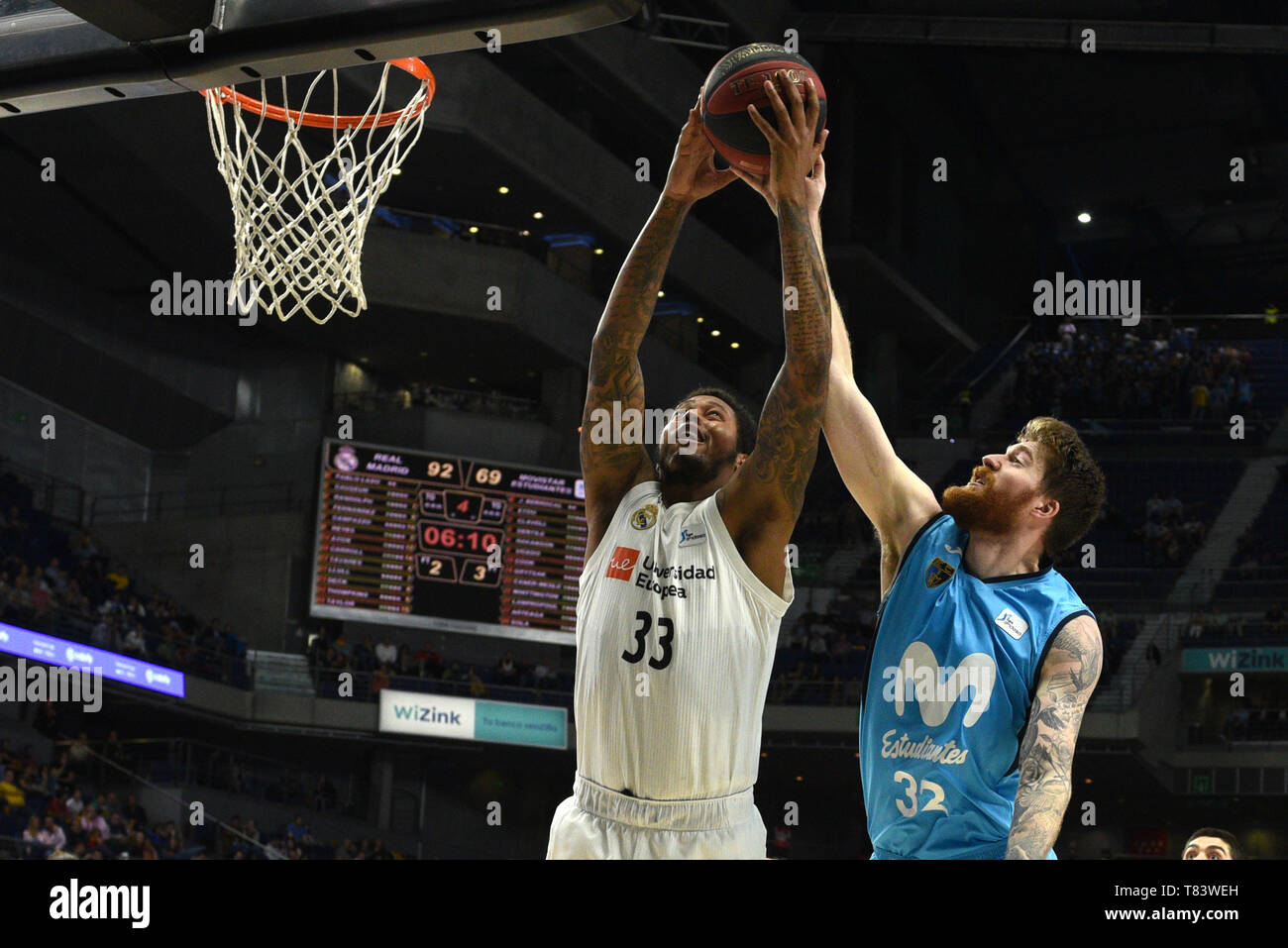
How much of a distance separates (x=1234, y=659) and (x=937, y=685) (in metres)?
15.1

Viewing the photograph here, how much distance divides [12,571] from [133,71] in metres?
12.4

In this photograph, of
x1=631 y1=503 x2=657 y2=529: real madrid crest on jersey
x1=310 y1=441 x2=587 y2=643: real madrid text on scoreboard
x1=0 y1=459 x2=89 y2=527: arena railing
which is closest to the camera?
x1=631 y1=503 x2=657 y2=529: real madrid crest on jersey

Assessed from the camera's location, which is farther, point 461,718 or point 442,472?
point 461,718

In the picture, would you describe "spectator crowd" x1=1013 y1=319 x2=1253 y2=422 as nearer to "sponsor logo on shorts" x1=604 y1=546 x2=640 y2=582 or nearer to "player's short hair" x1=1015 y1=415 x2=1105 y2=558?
"player's short hair" x1=1015 y1=415 x2=1105 y2=558

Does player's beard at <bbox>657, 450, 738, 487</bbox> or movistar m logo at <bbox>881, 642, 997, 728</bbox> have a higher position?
player's beard at <bbox>657, 450, 738, 487</bbox>

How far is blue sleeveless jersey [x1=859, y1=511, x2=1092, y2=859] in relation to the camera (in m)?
3.09

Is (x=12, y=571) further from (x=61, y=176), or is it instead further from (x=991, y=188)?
(x=991, y=188)

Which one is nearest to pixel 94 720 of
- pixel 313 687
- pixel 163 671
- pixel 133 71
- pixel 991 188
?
pixel 163 671

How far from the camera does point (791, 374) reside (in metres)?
3.21

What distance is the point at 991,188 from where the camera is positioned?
26984mm
